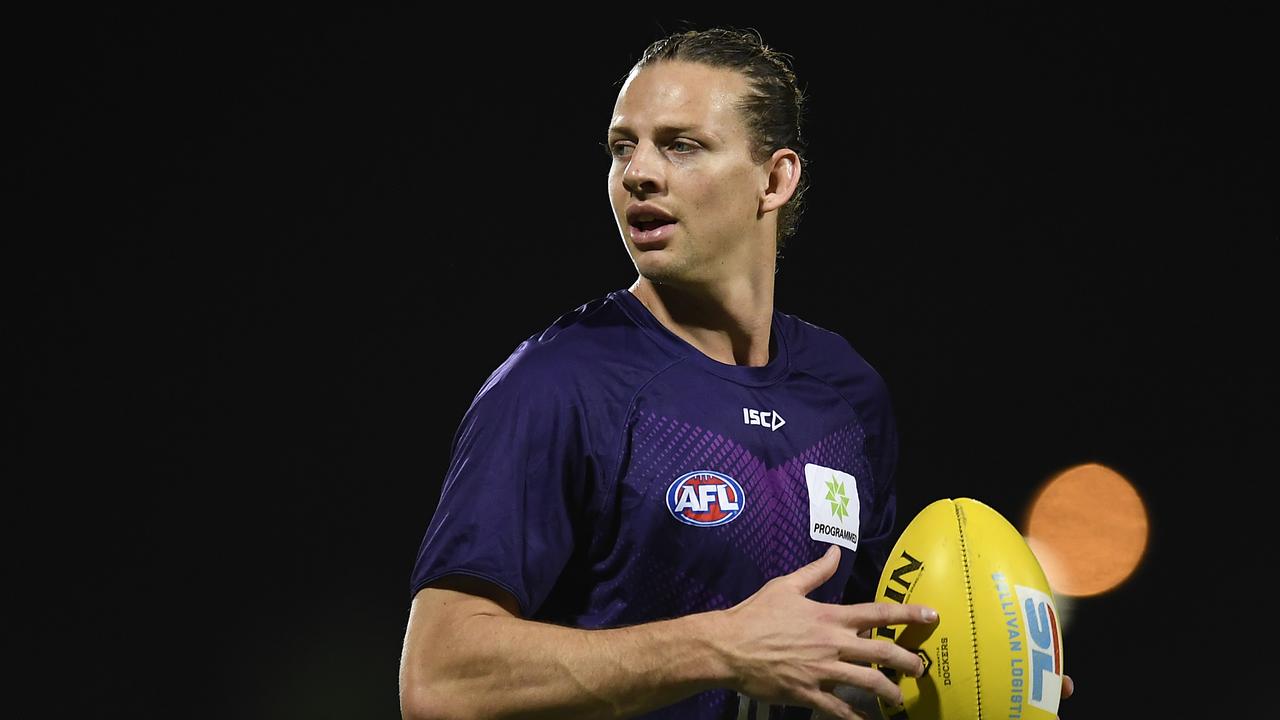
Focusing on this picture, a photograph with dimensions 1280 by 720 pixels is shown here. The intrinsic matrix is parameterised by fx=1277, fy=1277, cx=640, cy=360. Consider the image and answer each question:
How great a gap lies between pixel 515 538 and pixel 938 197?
94.8 inches

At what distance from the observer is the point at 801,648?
1.18m

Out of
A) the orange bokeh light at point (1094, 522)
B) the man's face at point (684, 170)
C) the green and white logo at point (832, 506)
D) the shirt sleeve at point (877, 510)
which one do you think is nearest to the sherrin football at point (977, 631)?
the green and white logo at point (832, 506)

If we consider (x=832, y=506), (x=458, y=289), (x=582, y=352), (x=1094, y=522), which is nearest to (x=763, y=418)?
(x=832, y=506)

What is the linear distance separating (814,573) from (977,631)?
191mm

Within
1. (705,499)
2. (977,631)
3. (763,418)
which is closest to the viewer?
(977,631)

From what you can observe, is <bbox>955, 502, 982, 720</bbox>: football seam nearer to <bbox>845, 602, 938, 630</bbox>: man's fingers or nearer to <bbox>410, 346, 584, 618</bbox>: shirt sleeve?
<bbox>845, 602, 938, 630</bbox>: man's fingers

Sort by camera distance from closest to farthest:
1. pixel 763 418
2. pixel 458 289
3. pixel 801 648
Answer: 1. pixel 801 648
2. pixel 763 418
3. pixel 458 289

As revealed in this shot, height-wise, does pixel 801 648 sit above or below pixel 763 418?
below

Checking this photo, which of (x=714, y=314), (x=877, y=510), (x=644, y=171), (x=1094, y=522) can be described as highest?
(x=644, y=171)

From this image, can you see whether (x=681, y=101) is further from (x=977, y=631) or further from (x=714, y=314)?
(x=977, y=631)

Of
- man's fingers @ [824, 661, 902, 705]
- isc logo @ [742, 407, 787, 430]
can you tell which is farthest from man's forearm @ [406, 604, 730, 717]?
isc logo @ [742, 407, 787, 430]

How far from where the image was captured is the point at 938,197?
3422mm

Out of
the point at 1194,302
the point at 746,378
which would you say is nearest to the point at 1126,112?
the point at 1194,302

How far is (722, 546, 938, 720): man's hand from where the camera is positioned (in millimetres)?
1180
